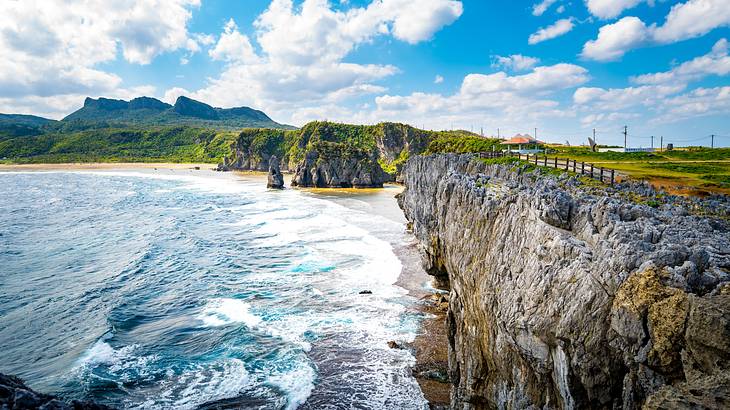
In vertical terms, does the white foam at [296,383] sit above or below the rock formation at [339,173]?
below

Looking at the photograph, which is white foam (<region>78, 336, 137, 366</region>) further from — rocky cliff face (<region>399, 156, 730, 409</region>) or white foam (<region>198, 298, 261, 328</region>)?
rocky cliff face (<region>399, 156, 730, 409</region>)

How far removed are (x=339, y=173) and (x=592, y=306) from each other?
9114 cm

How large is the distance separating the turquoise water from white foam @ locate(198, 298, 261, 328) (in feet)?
0.39

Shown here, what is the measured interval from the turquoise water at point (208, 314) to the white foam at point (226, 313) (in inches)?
4.6

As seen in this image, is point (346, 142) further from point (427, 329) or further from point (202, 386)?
point (202, 386)

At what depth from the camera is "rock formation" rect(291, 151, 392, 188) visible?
97000 mm

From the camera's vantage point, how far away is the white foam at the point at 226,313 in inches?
902

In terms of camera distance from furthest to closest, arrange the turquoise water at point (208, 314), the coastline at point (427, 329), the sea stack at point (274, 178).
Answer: the sea stack at point (274, 178) → the turquoise water at point (208, 314) → the coastline at point (427, 329)

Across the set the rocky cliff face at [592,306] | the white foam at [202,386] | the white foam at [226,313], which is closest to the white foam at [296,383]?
the white foam at [202,386]

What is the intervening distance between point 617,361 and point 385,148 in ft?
400

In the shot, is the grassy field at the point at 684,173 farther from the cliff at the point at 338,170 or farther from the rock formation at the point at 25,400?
the cliff at the point at 338,170

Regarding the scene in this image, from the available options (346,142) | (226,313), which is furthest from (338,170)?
(226,313)

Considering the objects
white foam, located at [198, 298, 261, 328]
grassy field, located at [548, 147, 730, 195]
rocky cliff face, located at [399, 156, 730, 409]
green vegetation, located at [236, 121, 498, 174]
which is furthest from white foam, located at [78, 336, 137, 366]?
green vegetation, located at [236, 121, 498, 174]

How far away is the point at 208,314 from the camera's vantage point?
24062 mm
